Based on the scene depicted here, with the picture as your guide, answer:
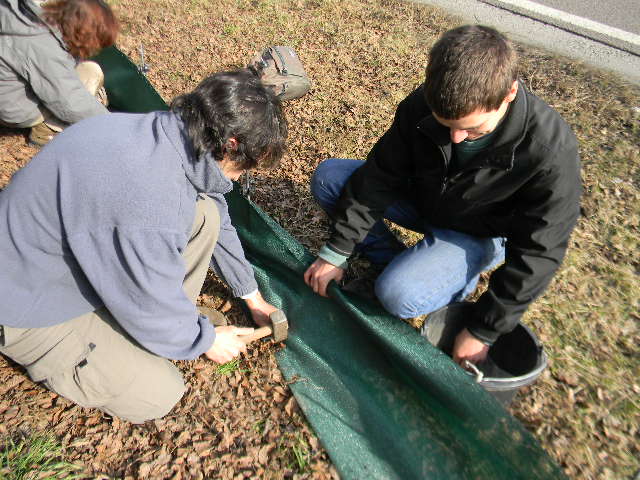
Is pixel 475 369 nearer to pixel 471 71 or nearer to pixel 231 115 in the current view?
pixel 471 71

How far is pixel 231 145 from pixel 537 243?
4.66 feet

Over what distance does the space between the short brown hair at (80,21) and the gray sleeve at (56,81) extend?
10 cm

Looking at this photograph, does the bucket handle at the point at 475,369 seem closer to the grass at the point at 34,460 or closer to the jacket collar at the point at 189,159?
the jacket collar at the point at 189,159

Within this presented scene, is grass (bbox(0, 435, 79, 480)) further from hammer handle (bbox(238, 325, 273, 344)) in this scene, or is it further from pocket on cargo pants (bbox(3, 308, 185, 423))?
hammer handle (bbox(238, 325, 273, 344))

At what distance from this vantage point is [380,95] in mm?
5000


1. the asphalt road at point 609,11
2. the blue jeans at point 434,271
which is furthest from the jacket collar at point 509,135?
the asphalt road at point 609,11

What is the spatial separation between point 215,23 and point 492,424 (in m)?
6.16

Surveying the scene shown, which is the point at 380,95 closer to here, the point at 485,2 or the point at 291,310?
the point at 291,310

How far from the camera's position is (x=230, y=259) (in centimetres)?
262

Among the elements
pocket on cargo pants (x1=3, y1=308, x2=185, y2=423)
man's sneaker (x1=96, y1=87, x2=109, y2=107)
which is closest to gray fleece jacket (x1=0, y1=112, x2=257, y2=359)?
pocket on cargo pants (x1=3, y1=308, x2=185, y2=423)

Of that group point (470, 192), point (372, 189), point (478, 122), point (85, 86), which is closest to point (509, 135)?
point (478, 122)

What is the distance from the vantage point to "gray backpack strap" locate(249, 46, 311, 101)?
15.1 ft

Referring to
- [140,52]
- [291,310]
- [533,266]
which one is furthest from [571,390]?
[140,52]

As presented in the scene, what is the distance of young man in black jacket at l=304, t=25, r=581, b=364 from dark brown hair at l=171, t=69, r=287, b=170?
2.20ft
